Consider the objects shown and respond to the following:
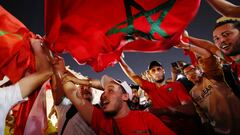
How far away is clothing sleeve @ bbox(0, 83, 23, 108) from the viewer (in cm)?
287

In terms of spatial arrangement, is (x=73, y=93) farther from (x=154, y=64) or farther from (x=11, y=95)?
(x=154, y=64)

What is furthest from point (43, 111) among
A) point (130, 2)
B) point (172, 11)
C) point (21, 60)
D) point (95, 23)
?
point (172, 11)

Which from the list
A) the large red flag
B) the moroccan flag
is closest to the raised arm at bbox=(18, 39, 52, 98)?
the large red flag

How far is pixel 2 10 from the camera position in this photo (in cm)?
432

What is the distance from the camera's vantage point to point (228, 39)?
3.63m

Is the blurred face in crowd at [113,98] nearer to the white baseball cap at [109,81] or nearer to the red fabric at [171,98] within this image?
the white baseball cap at [109,81]

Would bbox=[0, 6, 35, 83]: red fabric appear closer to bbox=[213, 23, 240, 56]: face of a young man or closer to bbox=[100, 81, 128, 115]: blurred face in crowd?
bbox=[100, 81, 128, 115]: blurred face in crowd

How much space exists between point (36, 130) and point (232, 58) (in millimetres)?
2665

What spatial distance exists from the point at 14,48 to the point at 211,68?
105 inches

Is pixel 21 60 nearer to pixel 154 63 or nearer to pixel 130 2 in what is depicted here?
pixel 130 2

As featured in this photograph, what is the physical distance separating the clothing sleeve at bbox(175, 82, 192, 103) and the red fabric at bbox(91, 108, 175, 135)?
1.05 m

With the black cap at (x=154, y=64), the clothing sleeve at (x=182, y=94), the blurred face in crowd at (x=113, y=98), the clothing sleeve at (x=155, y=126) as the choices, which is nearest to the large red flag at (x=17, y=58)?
the blurred face in crowd at (x=113, y=98)

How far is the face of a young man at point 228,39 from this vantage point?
3.61 m

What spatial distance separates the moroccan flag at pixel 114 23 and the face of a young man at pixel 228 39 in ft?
2.67
